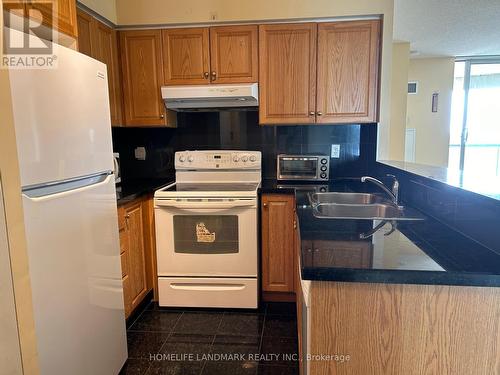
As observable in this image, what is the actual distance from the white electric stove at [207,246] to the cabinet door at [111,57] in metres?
0.77

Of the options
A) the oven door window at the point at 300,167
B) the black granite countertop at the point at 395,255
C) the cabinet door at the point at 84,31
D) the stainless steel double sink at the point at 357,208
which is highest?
the cabinet door at the point at 84,31

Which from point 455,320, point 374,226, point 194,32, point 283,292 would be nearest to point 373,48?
point 194,32

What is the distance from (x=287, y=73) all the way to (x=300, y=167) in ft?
2.45

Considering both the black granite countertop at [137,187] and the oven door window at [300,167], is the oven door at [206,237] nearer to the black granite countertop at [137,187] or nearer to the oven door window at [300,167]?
the black granite countertop at [137,187]

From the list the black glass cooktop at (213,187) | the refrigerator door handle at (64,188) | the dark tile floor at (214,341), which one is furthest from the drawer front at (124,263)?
the refrigerator door handle at (64,188)

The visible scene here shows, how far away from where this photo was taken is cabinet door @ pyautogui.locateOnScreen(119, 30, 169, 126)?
8.80ft

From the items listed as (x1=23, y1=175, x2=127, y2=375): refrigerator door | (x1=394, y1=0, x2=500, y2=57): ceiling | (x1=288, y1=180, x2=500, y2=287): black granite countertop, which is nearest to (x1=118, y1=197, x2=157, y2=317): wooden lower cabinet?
(x1=23, y1=175, x2=127, y2=375): refrigerator door

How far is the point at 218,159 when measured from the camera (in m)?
2.80

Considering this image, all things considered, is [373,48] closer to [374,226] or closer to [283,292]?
[374,226]

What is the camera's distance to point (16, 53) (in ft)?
3.43

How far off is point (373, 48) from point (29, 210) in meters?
2.45

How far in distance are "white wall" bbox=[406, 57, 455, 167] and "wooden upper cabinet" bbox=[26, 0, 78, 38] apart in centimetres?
469

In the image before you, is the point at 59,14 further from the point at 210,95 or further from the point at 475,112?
the point at 475,112

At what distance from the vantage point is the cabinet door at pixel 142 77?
2.68m
